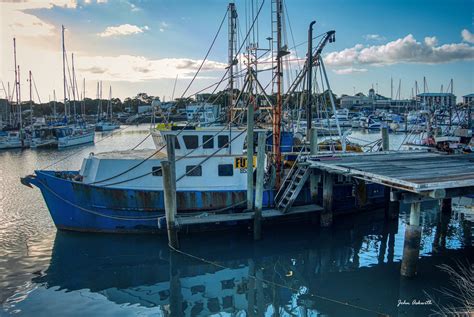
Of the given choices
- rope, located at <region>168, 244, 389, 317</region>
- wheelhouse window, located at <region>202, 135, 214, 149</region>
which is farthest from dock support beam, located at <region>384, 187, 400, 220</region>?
wheelhouse window, located at <region>202, 135, 214, 149</region>

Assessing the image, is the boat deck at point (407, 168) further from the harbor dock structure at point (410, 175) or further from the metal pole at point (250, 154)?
the metal pole at point (250, 154)

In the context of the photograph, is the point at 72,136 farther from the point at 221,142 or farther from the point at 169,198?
the point at 169,198

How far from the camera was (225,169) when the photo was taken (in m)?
17.2

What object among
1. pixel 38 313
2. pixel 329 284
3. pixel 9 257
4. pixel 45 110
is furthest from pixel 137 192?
pixel 45 110

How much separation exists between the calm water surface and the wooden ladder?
1.52 m

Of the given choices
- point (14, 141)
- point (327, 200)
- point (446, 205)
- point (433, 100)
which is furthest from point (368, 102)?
point (327, 200)

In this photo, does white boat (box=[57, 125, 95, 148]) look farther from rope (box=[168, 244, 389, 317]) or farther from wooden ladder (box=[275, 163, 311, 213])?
rope (box=[168, 244, 389, 317])

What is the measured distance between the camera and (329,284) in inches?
529

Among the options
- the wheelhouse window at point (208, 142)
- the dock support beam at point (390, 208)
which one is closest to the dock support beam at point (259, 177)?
the wheelhouse window at point (208, 142)

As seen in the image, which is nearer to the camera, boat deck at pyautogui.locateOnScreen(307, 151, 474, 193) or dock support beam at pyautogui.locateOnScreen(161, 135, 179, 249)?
boat deck at pyautogui.locateOnScreen(307, 151, 474, 193)

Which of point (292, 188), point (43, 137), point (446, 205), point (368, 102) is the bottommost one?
point (446, 205)

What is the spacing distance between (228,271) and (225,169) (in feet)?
14.9

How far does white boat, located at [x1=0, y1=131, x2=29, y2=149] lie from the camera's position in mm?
55325

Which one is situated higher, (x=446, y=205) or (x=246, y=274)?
(x=446, y=205)
